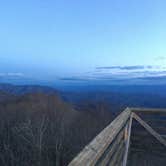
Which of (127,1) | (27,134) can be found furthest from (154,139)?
(27,134)

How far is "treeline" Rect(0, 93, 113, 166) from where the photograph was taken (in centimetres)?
2686

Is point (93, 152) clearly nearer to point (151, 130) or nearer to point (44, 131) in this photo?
point (151, 130)

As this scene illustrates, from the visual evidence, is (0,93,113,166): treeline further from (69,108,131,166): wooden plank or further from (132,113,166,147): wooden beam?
(69,108,131,166): wooden plank

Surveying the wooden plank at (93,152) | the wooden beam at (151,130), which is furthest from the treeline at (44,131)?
the wooden plank at (93,152)

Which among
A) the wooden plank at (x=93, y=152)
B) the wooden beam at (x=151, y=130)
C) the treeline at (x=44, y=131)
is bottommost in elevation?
the treeline at (x=44, y=131)

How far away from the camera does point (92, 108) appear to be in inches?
1711

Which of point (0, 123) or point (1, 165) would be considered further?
Answer: point (0, 123)

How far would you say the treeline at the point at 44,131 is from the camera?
88.1 feet

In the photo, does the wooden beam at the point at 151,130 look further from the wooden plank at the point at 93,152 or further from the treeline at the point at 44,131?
the treeline at the point at 44,131

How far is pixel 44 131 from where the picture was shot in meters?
29.2

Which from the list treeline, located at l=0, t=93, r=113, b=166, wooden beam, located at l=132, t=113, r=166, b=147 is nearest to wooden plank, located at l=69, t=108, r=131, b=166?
wooden beam, located at l=132, t=113, r=166, b=147

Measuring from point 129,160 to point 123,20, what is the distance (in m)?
12.2

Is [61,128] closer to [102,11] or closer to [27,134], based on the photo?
[27,134]

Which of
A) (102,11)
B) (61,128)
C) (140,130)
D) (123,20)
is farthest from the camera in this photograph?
(61,128)
